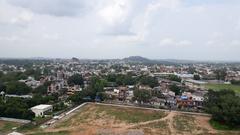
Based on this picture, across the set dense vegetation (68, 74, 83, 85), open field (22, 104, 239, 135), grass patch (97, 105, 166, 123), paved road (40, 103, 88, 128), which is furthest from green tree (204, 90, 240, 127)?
dense vegetation (68, 74, 83, 85)

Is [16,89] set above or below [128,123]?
above

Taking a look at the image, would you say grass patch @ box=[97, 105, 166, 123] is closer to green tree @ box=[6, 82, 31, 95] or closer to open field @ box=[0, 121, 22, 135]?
open field @ box=[0, 121, 22, 135]

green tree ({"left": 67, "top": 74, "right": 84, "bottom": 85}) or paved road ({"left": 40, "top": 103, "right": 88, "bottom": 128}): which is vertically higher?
green tree ({"left": 67, "top": 74, "right": 84, "bottom": 85})

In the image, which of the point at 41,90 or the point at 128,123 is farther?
the point at 41,90

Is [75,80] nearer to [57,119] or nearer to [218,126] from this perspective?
[57,119]

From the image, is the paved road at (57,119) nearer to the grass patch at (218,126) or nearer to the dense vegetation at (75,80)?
the grass patch at (218,126)

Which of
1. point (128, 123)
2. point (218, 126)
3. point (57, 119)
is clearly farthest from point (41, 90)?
point (218, 126)

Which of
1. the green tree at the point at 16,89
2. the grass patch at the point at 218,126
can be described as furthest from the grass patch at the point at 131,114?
the green tree at the point at 16,89
